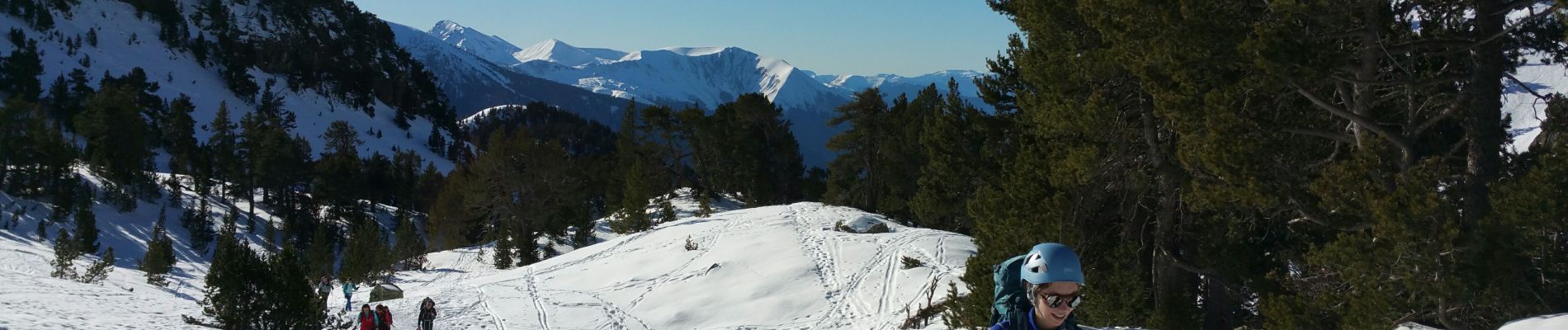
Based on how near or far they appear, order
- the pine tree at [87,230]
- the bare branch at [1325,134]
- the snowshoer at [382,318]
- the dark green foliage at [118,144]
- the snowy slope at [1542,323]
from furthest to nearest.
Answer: the dark green foliage at [118,144] → the pine tree at [87,230] → the snowshoer at [382,318] → the bare branch at [1325,134] → the snowy slope at [1542,323]

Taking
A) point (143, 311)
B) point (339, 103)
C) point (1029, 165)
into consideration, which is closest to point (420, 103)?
point (339, 103)

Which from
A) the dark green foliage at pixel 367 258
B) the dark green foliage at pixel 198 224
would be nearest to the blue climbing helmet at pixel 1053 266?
the dark green foliage at pixel 367 258

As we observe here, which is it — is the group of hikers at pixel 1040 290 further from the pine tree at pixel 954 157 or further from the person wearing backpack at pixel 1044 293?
the pine tree at pixel 954 157

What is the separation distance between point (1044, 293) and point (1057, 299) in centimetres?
6

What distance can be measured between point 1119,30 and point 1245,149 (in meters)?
2.42

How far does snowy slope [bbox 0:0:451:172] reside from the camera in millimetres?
104562

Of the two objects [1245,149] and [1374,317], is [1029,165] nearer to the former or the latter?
[1245,149]

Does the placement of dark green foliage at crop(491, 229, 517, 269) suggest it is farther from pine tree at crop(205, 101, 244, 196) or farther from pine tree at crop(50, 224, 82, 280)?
pine tree at crop(205, 101, 244, 196)

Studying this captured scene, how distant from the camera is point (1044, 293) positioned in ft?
11.2

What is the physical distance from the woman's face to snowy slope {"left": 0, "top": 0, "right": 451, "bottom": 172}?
4176 inches

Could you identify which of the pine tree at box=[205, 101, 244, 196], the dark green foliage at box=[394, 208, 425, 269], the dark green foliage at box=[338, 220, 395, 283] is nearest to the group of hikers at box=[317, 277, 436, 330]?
the dark green foliage at box=[338, 220, 395, 283]

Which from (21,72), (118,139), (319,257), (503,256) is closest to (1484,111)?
(503,256)

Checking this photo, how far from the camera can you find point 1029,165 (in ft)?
47.4

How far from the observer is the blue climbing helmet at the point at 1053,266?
11.0 ft
